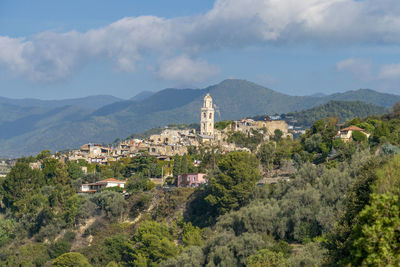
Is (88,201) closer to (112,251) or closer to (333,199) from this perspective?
(112,251)

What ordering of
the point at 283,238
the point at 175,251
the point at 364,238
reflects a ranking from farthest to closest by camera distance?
the point at 175,251
the point at 283,238
the point at 364,238

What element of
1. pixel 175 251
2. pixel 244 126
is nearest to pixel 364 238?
pixel 175 251

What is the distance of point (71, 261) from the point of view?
40625 mm

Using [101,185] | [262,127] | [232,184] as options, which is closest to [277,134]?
[262,127]

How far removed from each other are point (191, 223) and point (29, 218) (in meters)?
Result: 16.3

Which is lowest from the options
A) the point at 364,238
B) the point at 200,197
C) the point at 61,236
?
the point at 61,236

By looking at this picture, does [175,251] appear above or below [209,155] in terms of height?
below

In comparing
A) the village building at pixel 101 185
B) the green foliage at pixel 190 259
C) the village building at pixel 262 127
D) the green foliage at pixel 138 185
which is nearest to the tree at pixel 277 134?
the village building at pixel 262 127

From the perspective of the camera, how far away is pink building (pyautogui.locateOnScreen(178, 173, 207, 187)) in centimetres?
5175

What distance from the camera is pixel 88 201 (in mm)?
49531

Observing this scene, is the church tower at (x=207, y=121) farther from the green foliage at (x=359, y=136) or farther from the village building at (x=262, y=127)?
the green foliage at (x=359, y=136)

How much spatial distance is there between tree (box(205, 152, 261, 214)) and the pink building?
23.7 ft

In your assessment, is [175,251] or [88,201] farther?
[88,201]

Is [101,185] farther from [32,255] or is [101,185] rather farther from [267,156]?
[267,156]
